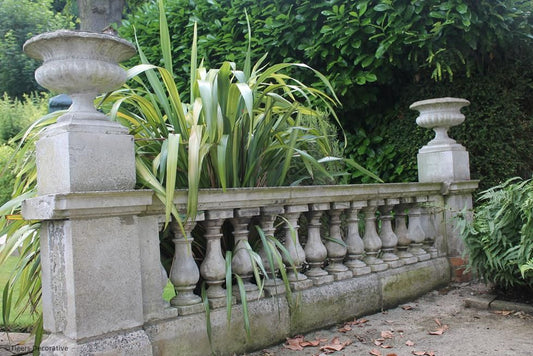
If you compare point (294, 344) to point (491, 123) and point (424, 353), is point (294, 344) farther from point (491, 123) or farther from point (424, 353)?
point (491, 123)

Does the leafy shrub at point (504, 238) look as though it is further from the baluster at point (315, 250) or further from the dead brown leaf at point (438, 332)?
the baluster at point (315, 250)

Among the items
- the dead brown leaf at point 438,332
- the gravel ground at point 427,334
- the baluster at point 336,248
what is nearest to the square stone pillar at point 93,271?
the gravel ground at point 427,334

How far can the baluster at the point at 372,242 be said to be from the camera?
137 inches

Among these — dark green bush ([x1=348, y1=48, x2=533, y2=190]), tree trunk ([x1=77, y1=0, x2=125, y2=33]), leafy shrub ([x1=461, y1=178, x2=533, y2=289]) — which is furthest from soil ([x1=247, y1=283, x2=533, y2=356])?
tree trunk ([x1=77, y1=0, x2=125, y2=33])

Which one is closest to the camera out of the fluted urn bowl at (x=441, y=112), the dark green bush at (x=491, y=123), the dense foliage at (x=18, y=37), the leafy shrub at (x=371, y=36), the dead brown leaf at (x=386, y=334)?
the dead brown leaf at (x=386, y=334)

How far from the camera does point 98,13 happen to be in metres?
8.39

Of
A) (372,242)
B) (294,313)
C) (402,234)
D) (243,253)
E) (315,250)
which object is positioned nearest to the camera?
(243,253)

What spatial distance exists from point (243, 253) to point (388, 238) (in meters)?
1.49

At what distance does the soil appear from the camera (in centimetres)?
264

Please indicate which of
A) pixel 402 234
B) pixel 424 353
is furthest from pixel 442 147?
pixel 424 353

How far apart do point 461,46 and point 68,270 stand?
160 inches

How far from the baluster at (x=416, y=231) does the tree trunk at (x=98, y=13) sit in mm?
6618

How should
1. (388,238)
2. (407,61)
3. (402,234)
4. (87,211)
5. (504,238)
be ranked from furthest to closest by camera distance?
(407,61)
(402,234)
(388,238)
(504,238)
(87,211)

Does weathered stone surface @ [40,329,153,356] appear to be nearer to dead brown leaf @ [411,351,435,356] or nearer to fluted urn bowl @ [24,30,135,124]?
fluted urn bowl @ [24,30,135,124]
